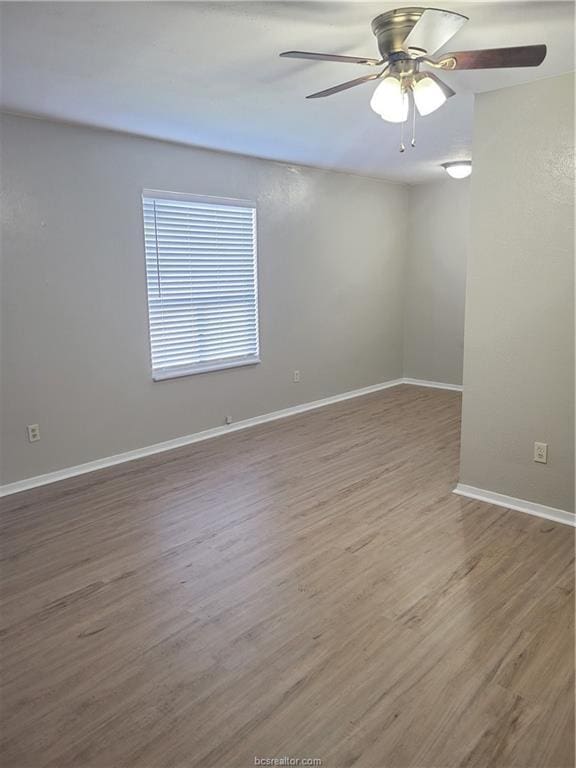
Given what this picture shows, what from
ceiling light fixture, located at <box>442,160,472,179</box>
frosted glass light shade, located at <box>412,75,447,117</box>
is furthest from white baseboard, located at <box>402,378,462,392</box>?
frosted glass light shade, located at <box>412,75,447,117</box>

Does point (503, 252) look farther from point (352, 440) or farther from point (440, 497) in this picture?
point (352, 440)

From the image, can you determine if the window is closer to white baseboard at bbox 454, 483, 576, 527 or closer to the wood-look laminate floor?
the wood-look laminate floor

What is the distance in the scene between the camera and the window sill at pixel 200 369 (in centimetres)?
440

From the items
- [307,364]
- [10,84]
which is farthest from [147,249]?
[307,364]

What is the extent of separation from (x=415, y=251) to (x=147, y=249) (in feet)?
12.3

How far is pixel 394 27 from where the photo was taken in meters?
2.07

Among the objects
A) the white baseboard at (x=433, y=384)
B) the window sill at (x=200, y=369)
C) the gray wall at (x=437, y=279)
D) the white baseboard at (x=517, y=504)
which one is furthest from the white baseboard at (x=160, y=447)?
the white baseboard at (x=517, y=504)

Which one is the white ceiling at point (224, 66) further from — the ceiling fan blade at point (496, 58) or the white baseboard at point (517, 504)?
the white baseboard at point (517, 504)

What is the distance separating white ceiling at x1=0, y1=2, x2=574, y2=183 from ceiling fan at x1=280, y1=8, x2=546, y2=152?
0.09m

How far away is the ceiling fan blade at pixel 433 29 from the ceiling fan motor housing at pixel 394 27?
0.09 feet

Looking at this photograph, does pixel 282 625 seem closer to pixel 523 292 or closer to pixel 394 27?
pixel 523 292

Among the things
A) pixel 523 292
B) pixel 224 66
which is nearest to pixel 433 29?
pixel 224 66

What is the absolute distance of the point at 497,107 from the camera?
3039mm

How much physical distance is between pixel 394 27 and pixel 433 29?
0.50ft
